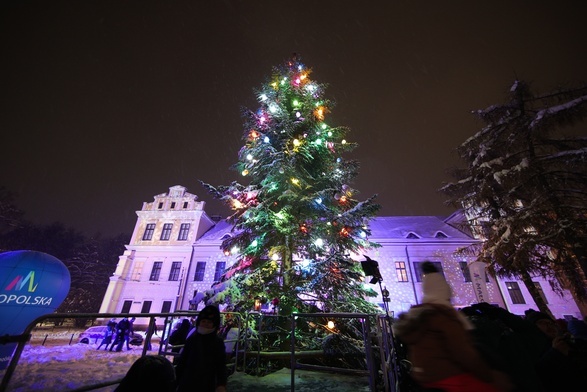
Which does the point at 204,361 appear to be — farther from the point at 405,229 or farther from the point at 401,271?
the point at 405,229

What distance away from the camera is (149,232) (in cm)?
2752

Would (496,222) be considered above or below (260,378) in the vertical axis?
above

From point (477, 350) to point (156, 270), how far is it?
28693mm

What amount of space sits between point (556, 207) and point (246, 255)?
13.3 m

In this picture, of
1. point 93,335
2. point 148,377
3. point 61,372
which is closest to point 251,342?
point 61,372

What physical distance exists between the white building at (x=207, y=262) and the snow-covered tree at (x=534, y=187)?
9576 millimetres

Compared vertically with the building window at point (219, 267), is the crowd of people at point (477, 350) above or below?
below

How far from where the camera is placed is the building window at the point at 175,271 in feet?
82.2

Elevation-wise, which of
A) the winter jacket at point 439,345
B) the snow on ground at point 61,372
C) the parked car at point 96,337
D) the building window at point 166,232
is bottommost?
the snow on ground at point 61,372

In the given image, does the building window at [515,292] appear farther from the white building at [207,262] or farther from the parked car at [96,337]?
the parked car at [96,337]

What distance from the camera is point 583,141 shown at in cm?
1135

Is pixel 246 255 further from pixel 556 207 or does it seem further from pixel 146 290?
pixel 146 290

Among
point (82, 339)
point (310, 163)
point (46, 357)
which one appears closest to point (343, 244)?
point (310, 163)

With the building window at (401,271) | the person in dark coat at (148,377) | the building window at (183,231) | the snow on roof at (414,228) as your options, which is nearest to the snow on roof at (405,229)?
the snow on roof at (414,228)
